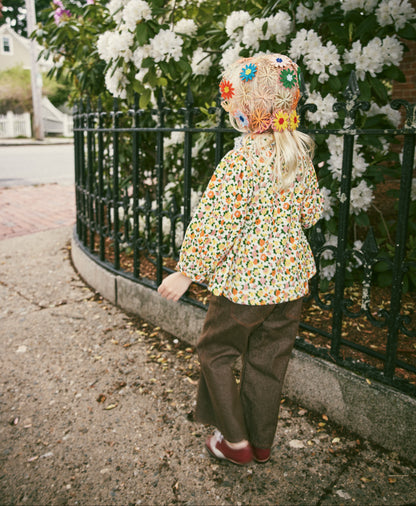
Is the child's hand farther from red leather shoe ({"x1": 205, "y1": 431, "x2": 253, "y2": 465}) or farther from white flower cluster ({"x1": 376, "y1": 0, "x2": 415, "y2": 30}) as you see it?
white flower cluster ({"x1": 376, "y1": 0, "x2": 415, "y2": 30})

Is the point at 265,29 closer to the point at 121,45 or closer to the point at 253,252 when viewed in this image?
the point at 121,45

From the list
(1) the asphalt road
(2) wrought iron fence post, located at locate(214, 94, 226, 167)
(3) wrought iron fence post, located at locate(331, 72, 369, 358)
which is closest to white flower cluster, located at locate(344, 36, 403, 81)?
(3) wrought iron fence post, located at locate(331, 72, 369, 358)

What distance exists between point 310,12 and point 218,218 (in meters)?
1.73

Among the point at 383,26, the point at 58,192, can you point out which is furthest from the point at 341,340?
the point at 58,192

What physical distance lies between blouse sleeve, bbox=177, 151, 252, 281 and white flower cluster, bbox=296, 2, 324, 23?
1.51 m

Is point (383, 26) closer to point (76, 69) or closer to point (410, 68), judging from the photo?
point (76, 69)

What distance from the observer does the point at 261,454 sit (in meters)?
1.93

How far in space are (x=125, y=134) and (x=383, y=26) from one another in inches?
108

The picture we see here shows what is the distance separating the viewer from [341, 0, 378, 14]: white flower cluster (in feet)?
8.18

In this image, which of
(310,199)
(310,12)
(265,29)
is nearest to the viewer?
(310,199)

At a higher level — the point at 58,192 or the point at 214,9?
the point at 214,9

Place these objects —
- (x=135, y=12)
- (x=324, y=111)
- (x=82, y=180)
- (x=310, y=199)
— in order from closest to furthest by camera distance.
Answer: (x=310, y=199) → (x=324, y=111) → (x=135, y=12) → (x=82, y=180)

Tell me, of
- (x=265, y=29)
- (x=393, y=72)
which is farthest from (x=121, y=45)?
(x=393, y=72)

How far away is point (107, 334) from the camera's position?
122 inches
